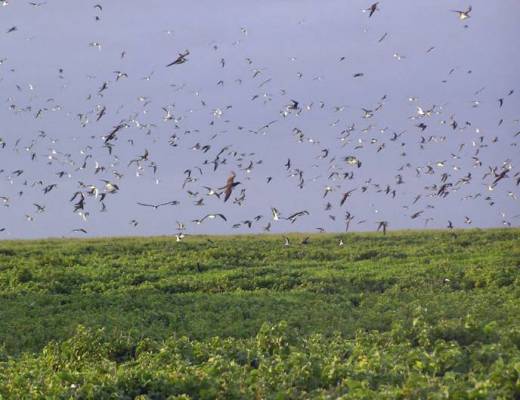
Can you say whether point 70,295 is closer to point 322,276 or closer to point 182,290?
point 182,290

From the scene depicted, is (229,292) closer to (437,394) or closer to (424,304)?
(424,304)

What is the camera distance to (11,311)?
69.1 ft

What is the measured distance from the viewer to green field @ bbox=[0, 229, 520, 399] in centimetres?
1112

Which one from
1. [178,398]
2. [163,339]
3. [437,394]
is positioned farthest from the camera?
[163,339]

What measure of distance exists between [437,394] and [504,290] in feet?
45.7

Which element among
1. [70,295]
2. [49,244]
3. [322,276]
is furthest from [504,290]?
[49,244]

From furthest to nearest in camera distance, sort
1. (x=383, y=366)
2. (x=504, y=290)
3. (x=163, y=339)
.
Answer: (x=504, y=290) < (x=163, y=339) < (x=383, y=366)

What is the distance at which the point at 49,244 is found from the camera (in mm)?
36188

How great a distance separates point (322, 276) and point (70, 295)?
7225 millimetres

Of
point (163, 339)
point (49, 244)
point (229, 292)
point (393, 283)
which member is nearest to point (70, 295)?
point (229, 292)

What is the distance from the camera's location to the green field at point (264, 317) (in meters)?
11.1

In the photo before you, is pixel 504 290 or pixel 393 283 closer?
pixel 504 290

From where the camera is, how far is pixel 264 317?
754 inches

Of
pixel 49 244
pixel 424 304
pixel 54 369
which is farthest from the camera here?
pixel 49 244
